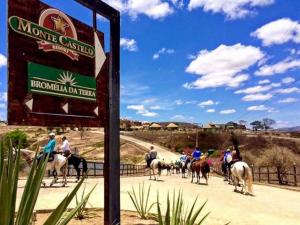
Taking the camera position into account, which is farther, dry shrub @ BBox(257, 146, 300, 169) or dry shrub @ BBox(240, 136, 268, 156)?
dry shrub @ BBox(240, 136, 268, 156)

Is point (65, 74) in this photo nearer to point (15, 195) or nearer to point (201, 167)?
point (15, 195)

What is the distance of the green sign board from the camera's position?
5406 mm

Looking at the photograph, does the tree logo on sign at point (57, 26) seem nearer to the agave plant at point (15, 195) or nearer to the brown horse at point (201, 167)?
the agave plant at point (15, 195)

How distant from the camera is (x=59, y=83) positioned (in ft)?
19.3

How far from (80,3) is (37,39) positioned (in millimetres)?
1144

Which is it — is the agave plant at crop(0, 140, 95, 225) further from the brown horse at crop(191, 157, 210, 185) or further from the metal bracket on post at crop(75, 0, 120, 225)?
the brown horse at crop(191, 157, 210, 185)

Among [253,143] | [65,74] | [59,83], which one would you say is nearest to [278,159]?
[65,74]

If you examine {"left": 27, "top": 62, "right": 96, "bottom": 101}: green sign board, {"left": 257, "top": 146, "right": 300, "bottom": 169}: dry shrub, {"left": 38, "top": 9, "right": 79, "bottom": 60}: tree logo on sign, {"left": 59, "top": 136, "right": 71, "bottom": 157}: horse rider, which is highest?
{"left": 38, "top": 9, "right": 79, "bottom": 60}: tree logo on sign

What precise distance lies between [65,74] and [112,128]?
1355 mm

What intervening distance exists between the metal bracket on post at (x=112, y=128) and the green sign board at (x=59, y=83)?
1.57 feet

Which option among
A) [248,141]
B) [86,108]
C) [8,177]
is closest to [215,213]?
[86,108]

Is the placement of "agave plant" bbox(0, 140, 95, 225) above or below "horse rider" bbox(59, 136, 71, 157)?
below

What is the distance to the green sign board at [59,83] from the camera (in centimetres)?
541

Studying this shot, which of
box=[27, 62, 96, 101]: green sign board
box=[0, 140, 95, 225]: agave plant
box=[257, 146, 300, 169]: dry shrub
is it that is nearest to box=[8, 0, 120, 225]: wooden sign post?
box=[27, 62, 96, 101]: green sign board
